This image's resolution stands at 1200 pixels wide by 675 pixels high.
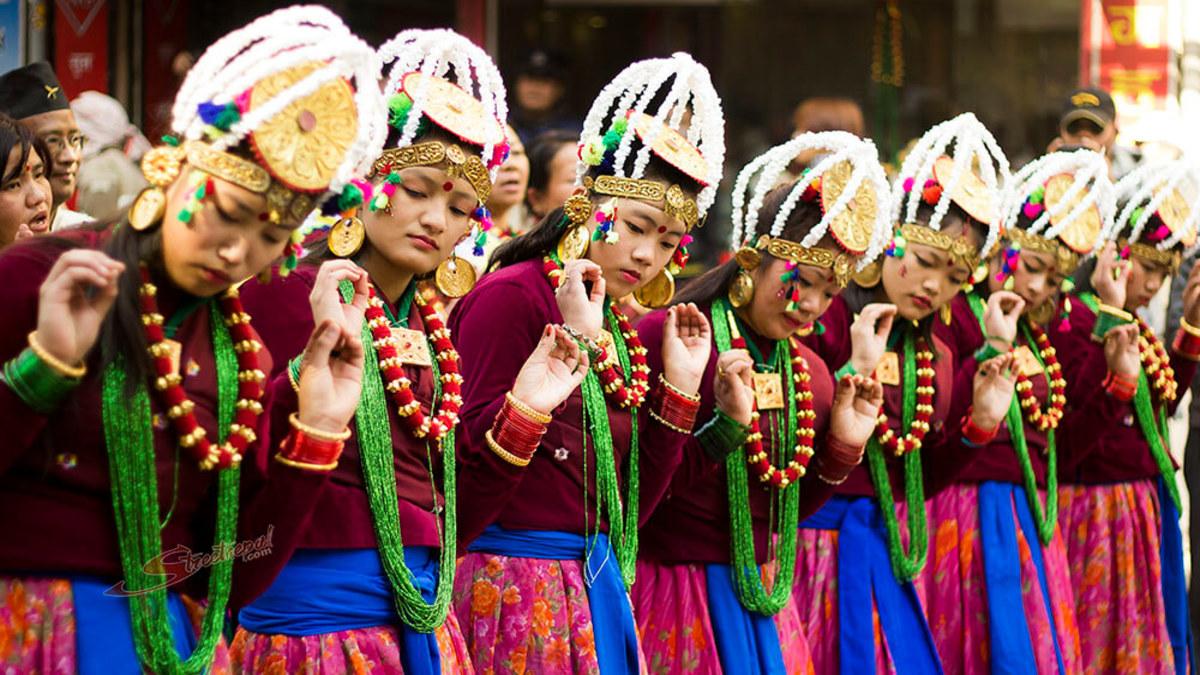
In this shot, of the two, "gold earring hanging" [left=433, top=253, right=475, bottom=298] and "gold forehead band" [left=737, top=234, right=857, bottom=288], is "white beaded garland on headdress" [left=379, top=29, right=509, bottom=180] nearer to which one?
"gold earring hanging" [left=433, top=253, right=475, bottom=298]

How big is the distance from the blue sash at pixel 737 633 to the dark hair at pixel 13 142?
206cm

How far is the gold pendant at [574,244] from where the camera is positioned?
4391mm

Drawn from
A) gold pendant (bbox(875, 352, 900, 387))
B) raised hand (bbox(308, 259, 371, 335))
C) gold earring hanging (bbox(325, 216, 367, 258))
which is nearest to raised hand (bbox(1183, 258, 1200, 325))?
gold pendant (bbox(875, 352, 900, 387))

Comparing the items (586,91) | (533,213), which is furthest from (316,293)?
(586,91)

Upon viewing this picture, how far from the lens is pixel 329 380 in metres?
3.37

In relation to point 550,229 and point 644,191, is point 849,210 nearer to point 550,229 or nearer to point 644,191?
point 644,191

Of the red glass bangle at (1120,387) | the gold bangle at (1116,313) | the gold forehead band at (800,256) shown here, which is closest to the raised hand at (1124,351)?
the red glass bangle at (1120,387)

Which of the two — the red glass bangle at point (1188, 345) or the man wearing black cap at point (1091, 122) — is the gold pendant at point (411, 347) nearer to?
the red glass bangle at point (1188, 345)

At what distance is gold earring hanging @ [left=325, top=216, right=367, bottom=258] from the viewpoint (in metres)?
3.88

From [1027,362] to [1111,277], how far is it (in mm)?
655

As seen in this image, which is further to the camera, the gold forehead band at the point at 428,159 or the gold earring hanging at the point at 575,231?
the gold earring hanging at the point at 575,231

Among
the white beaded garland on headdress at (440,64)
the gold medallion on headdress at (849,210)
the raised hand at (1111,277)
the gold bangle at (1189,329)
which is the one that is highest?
the white beaded garland on headdress at (440,64)

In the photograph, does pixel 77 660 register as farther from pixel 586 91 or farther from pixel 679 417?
pixel 586 91

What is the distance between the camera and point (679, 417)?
4473mm
